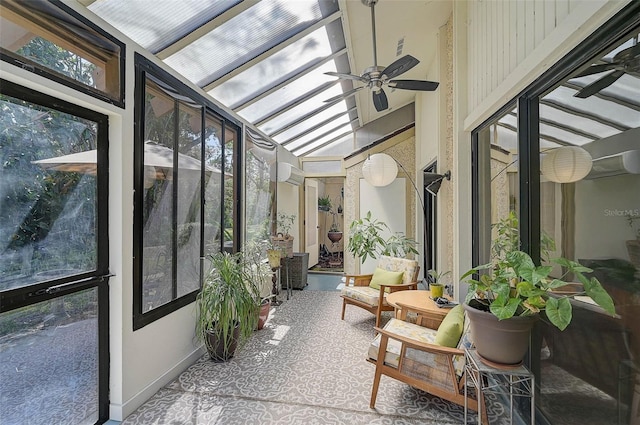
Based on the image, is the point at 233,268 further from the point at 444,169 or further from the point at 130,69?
the point at 444,169

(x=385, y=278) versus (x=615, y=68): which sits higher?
(x=615, y=68)

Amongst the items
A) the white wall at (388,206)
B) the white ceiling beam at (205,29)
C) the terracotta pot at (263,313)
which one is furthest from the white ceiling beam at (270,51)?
the white wall at (388,206)

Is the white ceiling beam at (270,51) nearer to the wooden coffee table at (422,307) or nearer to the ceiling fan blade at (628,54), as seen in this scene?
the ceiling fan blade at (628,54)

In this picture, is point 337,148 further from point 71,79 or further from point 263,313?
point 71,79

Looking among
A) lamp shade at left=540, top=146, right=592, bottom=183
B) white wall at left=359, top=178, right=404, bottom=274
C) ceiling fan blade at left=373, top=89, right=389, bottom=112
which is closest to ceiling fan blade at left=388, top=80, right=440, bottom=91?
ceiling fan blade at left=373, top=89, right=389, bottom=112

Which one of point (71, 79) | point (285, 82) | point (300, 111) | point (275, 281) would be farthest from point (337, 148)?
point (71, 79)

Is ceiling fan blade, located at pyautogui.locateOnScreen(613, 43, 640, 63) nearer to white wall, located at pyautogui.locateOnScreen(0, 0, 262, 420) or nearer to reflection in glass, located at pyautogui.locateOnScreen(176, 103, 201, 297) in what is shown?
white wall, located at pyautogui.locateOnScreen(0, 0, 262, 420)

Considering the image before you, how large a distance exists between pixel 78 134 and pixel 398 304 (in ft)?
9.13

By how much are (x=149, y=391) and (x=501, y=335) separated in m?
2.43

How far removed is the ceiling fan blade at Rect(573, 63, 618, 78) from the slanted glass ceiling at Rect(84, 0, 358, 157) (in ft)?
6.89

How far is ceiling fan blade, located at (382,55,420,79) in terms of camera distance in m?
2.45

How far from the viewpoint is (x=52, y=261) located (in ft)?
5.37

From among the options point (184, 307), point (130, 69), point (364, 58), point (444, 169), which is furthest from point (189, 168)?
point (444, 169)

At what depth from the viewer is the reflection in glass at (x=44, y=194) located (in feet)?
4.69
